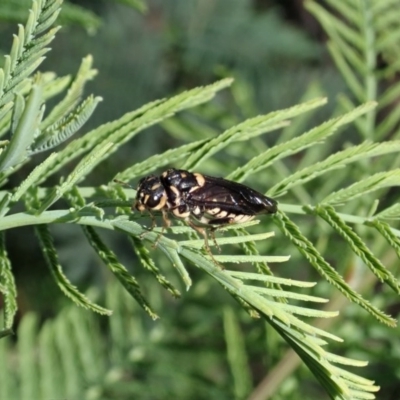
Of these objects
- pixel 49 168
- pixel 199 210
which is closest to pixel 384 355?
pixel 199 210

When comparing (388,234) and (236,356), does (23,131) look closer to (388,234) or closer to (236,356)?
(388,234)

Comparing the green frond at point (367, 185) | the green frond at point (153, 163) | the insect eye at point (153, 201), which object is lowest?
the green frond at point (367, 185)

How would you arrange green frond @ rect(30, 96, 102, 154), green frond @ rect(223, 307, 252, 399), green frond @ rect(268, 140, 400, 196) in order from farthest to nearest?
green frond @ rect(223, 307, 252, 399), green frond @ rect(268, 140, 400, 196), green frond @ rect(30, 96, 102, 154)

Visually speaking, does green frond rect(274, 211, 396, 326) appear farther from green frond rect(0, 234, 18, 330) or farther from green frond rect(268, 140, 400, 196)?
green frond rect(0, 234, 18, 330)

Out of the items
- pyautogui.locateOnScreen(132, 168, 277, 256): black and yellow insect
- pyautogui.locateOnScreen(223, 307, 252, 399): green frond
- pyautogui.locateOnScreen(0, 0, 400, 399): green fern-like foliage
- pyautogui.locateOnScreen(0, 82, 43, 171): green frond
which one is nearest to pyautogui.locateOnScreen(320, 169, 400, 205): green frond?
pyautogui.locateOnScreen(0, 0, 400, 399): green fern-like foliage

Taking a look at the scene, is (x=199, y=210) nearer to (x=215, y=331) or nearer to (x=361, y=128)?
(x=361, y=128)

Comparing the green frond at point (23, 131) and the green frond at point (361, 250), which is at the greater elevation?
the green frond at point (23, 131)

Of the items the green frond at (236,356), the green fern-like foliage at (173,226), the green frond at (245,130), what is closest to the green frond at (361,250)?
the green fern-like foliage at (173,226)

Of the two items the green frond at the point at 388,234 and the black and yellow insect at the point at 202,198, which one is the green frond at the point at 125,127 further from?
the green frond at the point at 388,234
